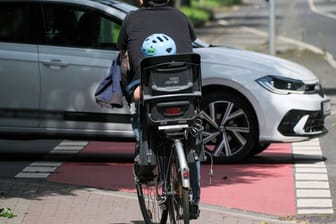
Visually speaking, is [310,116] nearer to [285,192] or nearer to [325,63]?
[285,192]

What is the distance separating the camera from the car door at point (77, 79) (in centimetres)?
1060

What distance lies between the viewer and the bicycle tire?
6.62m

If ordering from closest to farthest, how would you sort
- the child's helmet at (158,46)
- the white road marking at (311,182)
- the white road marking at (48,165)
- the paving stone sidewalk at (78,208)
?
1. the child's helmet at (158,46)
2. the paving stone sidewalk at (78,208)
3. the white road marking at (311,182)
4. the white road marking at (48,165)

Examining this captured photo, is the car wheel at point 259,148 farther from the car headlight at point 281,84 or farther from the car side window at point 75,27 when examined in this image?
the car side window at point 75,27

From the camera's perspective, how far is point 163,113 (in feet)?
22.5

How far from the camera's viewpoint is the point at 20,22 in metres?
10.9

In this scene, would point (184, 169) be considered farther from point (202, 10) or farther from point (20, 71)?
point (202, 10)

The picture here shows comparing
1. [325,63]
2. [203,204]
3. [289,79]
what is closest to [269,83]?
[289,79]

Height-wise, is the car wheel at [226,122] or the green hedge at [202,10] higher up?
the car wheel at [226,122]

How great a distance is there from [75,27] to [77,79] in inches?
24.4

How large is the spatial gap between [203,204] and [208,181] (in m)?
1.30

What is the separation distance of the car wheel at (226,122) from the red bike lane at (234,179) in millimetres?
211

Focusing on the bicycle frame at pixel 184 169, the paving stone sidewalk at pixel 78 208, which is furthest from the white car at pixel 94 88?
the bicycle frame at pixel 184 169


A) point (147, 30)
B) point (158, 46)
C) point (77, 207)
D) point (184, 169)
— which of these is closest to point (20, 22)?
point (77, 207)
